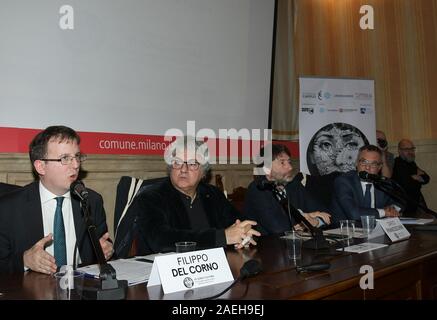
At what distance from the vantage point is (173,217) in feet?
7.30

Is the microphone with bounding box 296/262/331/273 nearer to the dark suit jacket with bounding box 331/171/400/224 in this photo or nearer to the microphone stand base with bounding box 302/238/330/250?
the microphone stand base with bounding box 302/238/330/250

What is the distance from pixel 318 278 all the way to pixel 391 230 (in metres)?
0.89

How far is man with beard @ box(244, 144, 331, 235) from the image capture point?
2.87 m

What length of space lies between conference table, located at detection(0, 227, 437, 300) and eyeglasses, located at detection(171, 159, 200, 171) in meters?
0.50

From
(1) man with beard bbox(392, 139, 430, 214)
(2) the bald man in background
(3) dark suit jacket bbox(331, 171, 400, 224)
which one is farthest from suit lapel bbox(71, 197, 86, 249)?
(2) the bald man in background

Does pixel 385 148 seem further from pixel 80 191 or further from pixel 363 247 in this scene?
pixel 80 191

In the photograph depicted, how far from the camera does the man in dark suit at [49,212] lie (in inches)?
71.3

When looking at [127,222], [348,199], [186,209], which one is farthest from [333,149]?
[127,222]

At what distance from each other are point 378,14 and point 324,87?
1413 mm

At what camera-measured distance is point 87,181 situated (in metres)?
3.54

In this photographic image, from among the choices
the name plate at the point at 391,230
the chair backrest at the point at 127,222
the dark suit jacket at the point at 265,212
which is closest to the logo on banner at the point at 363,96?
the dark suit jacket at the point at 265,212

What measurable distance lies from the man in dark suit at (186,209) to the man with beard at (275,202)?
385 mm

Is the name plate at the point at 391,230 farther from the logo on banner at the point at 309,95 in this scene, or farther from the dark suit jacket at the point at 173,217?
the logo on banner at the point at 309,95
